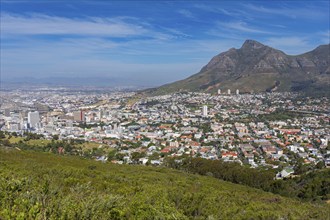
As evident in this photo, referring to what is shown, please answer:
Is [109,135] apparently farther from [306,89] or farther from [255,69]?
[255,69]

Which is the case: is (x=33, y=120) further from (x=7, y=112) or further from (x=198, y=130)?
(x=198, y=130)

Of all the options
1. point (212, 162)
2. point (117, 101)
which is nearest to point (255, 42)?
point (117, 101)

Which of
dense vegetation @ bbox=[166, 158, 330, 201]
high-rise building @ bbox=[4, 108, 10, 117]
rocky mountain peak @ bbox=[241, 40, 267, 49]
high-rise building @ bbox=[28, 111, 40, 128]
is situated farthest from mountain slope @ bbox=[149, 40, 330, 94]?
dense vegetation @ bbox=[166, 158, 330, 201]

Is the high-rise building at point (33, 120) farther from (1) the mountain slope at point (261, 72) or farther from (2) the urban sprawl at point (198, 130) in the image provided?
(1) the mountain slope at point (261, 72)

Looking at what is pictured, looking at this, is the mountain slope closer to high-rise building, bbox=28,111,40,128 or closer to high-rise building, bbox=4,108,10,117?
high-rise building, bbox=4,108,10,117

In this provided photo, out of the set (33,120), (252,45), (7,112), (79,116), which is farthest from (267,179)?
(252,45)

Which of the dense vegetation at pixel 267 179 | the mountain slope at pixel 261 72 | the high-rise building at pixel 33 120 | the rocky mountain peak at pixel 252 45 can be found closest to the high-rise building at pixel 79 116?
the high-rise building at pixel 33 120

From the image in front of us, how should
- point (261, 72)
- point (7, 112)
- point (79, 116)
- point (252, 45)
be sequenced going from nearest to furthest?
point (79, 116) < point (7, 112) < point (261, 72) < point (252, 45)

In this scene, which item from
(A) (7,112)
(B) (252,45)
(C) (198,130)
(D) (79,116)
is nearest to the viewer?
(C) (198,130)
